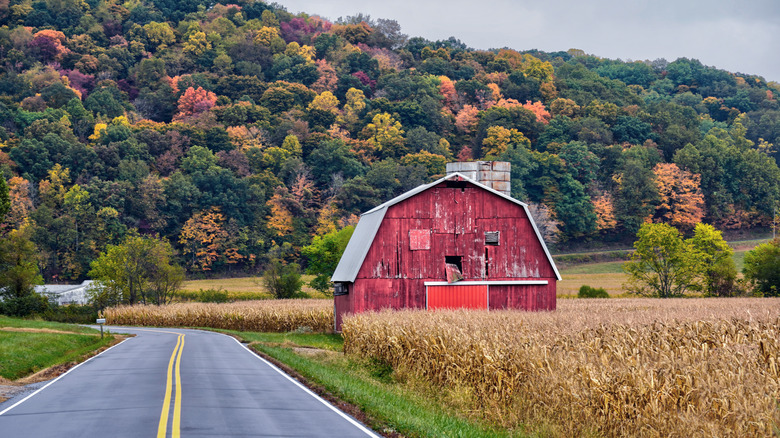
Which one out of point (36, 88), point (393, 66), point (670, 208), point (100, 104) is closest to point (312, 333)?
point (670, 208)

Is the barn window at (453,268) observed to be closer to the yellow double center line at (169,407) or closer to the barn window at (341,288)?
the barn window at (341,288)

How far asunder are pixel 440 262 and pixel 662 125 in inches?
4713

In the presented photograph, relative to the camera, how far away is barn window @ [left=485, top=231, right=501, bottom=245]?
37.6m

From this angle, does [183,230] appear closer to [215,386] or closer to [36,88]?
[36,88]

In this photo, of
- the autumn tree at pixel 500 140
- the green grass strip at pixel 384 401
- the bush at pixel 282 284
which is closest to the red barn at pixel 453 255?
the green grass strip at pixel 384 401

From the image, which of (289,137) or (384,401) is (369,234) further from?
(289,137)

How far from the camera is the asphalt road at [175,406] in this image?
13.4 metres

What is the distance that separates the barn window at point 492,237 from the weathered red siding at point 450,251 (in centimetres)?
16

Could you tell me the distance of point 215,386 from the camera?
64.6 feet

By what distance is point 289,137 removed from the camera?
134m

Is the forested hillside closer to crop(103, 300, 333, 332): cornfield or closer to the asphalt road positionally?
crop(103, 300, 333, 332): cornfield

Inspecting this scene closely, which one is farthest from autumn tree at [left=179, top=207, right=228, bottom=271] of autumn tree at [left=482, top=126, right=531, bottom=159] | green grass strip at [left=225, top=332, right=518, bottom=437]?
green grass strip at [left=225, top=332, right=518, bottom=437]

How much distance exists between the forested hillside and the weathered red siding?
6981cm

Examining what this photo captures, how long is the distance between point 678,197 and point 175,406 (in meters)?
123
